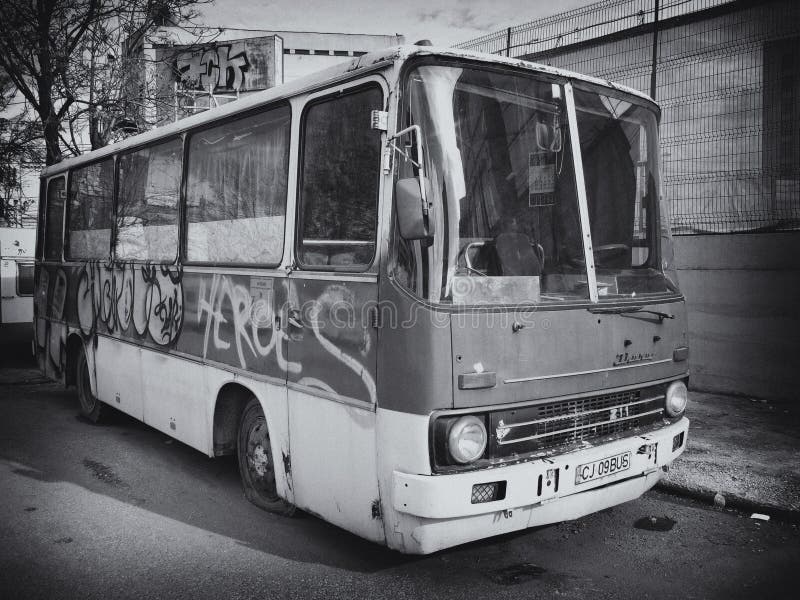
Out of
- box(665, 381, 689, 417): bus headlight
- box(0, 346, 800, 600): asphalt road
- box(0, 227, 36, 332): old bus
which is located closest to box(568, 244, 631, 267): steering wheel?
box(665, 381, 689, 417): bus headlight

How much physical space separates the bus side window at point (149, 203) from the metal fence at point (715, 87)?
510cm

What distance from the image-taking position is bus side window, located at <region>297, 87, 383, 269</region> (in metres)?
3.81

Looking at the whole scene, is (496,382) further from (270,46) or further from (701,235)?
(270,46)

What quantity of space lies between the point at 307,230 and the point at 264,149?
862 mm

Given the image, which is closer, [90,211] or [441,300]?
[441,300]

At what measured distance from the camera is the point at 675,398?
455 centimetres

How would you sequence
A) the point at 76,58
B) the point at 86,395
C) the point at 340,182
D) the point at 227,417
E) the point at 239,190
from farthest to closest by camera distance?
the point at 76,58
the point at 86,395
the point at 227,417
the point at 239,190
the point at 340,182

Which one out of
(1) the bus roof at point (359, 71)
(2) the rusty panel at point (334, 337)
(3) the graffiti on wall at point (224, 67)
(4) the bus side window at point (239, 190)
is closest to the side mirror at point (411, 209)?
(2) the rusty panel at point (334, 337)

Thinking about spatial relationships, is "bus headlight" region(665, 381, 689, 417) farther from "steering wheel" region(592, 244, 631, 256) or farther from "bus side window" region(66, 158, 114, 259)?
"bus side window" region(66, 158, 114, 259)

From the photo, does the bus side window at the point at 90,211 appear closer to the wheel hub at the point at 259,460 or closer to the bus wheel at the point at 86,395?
the bus wheel at the point at 86,395

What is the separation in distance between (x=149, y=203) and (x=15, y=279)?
396 inches

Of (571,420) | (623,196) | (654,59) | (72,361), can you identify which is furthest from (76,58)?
(571,420)

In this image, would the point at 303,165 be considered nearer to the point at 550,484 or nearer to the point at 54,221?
the point at 550,484

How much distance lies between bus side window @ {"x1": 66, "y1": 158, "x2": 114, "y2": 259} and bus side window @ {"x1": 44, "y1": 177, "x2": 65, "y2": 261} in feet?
1.04
